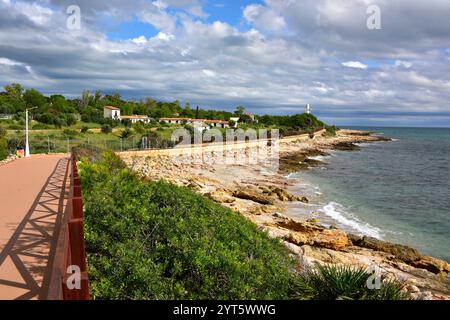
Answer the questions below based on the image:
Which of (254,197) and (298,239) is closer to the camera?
(298,239)

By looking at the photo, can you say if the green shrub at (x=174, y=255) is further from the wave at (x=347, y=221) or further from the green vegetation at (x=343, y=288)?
the wave at (x=347, y=221)

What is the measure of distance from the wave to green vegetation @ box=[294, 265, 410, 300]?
418 inches

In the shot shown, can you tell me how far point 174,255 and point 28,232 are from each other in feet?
11.1

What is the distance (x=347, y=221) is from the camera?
1830 cm

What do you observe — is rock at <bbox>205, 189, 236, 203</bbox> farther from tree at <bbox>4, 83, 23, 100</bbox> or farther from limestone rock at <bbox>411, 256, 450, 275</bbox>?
tree at <bbox>4, 83, 23, 100</bbox>

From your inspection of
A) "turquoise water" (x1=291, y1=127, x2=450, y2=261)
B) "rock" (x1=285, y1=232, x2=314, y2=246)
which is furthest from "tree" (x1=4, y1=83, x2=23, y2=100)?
"rock" (x1=285, y1=232, x2=314, y2=246)

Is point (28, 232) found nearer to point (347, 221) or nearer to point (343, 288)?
point (343, 288)

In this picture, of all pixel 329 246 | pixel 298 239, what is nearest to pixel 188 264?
pixel 298 239

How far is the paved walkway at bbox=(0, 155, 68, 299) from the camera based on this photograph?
17.3ft

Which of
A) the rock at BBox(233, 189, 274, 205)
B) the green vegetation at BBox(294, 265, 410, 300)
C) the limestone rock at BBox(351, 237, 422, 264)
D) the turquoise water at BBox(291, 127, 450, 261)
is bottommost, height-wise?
the turquoise water at BBox(291, 127, 450, 261)

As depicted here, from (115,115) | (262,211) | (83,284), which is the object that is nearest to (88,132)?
(115,115)

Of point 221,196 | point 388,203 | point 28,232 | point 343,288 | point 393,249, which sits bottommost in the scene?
point 388,203

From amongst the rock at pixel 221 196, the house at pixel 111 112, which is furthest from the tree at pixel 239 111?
the rock at pixel 221 196

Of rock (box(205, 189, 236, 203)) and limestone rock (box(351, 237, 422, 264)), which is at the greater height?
rock (box(205, 189, 236, 203))
